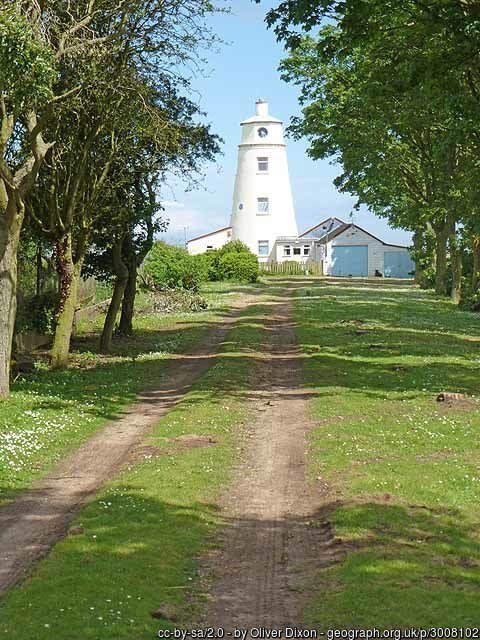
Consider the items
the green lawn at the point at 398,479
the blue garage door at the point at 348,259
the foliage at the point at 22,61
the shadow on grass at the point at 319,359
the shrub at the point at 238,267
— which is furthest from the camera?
the blue garage door at the point at 348,259

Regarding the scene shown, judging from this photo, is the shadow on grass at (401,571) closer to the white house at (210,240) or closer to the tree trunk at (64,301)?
the tree trunk at (64,301)

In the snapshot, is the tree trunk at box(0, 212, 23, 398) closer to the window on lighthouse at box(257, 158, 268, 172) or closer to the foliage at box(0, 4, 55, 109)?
the foliage at box(0, 4, 55, 109)

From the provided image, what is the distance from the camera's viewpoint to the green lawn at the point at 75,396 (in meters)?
15.3

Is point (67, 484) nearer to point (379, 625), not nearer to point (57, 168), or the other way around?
point (379, 625)

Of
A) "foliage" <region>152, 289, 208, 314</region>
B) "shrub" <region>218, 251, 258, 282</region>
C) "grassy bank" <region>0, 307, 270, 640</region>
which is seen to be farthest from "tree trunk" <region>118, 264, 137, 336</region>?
"shrub" <region>218, 251, 258, 282</region>

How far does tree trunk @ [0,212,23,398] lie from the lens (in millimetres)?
20812

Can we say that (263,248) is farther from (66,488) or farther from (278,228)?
(66,488)

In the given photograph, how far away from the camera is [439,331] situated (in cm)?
3556

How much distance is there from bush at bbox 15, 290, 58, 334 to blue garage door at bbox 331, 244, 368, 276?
71.3m

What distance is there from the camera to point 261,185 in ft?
313

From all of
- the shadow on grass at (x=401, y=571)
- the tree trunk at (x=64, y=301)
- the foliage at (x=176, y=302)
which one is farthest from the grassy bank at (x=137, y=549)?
the foliage at (x=176, y=302)

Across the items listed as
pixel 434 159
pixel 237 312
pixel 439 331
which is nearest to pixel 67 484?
pixel 439 331

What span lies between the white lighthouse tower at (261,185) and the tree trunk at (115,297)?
212ft

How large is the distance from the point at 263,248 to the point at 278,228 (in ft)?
8.17
